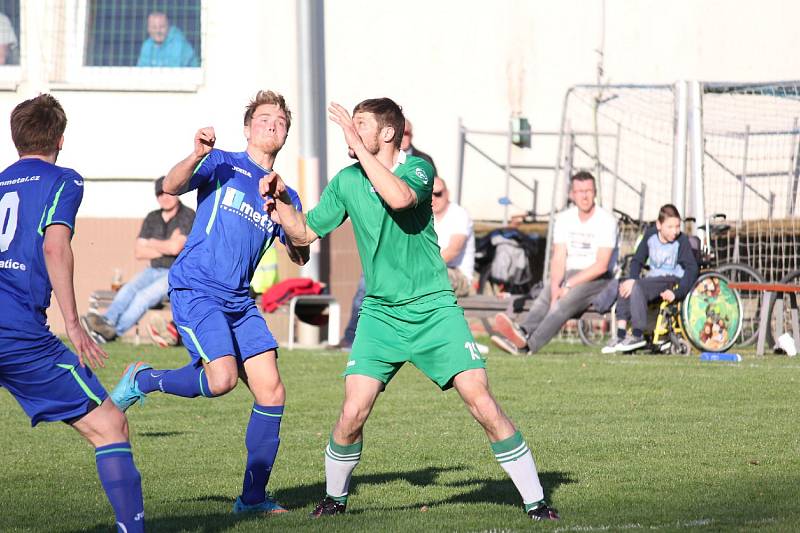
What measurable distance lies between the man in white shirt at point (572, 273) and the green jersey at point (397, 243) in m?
7.81

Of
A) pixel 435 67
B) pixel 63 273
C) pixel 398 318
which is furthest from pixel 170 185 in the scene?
pixel 435 67

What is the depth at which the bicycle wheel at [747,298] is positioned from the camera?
50.3 feet

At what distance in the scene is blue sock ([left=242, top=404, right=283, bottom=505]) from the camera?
22.4 ft

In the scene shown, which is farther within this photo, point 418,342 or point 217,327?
point 217,327

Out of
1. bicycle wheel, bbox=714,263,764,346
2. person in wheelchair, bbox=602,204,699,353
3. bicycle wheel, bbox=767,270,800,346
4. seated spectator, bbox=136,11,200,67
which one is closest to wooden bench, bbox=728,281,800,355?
bicycle wheel, bbox=767,270,800,346

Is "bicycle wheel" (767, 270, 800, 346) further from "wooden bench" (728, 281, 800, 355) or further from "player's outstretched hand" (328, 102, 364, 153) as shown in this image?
"player's outstretched hand" (328, 102, 364, 153)

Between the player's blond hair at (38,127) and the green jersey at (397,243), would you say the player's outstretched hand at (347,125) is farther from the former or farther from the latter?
the player's blond hair at (38,127)

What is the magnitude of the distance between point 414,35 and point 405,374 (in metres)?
7.15

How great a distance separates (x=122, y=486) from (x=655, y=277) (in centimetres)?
974

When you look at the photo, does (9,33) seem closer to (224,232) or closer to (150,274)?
(150,274)

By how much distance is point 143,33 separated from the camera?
1867cm

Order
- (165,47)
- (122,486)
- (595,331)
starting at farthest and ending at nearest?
(165,47), (595,331), (122,486)

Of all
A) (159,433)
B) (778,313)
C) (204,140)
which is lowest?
(159,433)

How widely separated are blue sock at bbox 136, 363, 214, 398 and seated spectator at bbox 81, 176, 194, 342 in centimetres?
803
